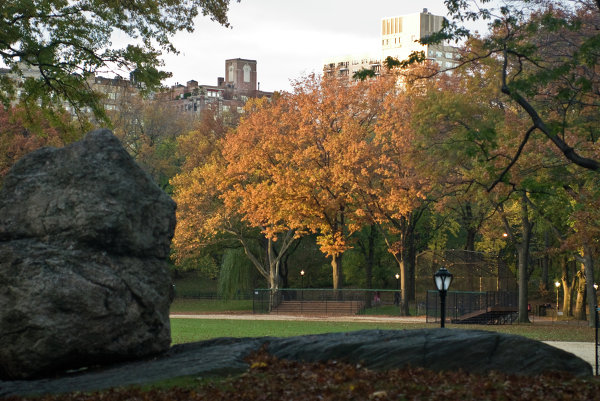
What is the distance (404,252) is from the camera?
4134 centimetres

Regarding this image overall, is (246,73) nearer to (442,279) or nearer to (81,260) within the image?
(442,279)

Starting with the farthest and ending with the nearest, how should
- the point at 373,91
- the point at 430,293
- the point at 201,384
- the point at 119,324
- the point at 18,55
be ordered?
the point at 373,91
the point at 430,293
the point at 18,55
the point at 119,324
the point at 201,384

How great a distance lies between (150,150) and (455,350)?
51.4 m

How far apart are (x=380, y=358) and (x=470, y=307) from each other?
26.2 m

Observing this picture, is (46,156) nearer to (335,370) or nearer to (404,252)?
(335,370)

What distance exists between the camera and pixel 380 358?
11.1 m

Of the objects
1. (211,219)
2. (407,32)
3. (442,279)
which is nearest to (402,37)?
(407,32)

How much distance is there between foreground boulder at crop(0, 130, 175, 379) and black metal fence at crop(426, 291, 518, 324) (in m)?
24.0

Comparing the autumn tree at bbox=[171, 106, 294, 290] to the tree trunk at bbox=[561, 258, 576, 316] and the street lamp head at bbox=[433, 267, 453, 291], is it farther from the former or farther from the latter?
the street lamp head at bbox=[433, 267, 453, 291]

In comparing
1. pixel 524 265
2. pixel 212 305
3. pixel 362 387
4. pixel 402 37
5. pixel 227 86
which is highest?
pixel 402 37

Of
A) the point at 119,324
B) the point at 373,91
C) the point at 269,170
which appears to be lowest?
the point at 119,324

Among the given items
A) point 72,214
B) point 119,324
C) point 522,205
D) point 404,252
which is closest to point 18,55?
point 72,214

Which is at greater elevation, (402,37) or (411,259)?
(402,37)

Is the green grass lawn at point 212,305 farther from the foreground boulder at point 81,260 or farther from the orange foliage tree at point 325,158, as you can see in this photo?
the foreground boulder at point 81,260
